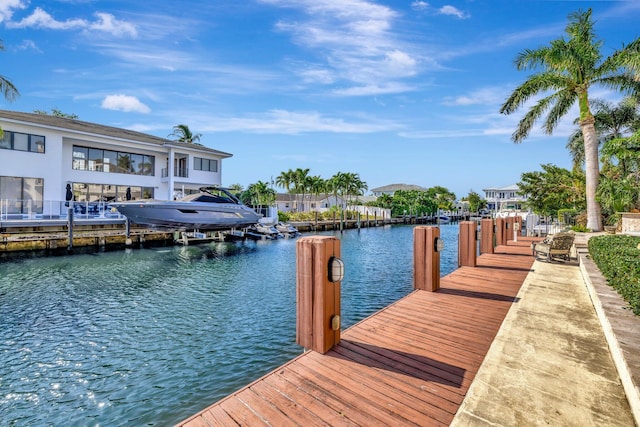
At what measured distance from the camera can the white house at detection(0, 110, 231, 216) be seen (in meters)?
21.0

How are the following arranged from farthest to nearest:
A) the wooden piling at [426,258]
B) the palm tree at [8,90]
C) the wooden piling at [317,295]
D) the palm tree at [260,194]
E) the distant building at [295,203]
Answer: the distant building at [295,203]
the palm tree at [260,194]
the palm tree at [8,90]
the wooden piling at [426,258]
the wooden piling at [317,295]

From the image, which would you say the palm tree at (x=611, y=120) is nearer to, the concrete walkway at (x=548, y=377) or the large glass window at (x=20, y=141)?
the concrete walkway at (x=548, y=377)

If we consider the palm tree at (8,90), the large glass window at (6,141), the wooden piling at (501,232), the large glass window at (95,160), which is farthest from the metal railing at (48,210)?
the wooden piling at (501,232)

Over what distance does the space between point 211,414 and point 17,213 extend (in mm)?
24265

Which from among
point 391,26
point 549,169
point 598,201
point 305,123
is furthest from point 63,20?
point 549,169

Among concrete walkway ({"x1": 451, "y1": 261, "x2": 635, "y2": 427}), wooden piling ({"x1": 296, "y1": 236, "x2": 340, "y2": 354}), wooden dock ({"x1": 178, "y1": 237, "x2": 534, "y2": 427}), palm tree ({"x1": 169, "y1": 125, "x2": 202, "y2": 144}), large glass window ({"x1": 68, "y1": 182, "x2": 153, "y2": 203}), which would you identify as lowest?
wooden dock ({"x1": 178, "y1": 237, "x2": 534, "y2": 427})

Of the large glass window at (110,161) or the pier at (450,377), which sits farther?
the large glass window at (110,161)

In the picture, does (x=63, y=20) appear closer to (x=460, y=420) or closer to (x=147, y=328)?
(x=147, y=328)

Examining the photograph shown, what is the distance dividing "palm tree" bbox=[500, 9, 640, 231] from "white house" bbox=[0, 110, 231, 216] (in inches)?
990

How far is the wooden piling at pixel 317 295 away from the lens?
4109mm

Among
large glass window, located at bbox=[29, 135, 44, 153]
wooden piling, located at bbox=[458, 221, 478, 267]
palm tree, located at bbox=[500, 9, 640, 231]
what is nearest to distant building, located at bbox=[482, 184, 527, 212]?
palm tree, located at bbox=[500, 9, 640, 231]

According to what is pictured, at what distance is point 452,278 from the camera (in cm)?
861

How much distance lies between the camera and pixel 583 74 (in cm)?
1512

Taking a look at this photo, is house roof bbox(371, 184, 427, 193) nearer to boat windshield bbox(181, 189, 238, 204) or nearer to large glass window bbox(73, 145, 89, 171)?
boat windshield bbox(181, 189, 238, 204)
